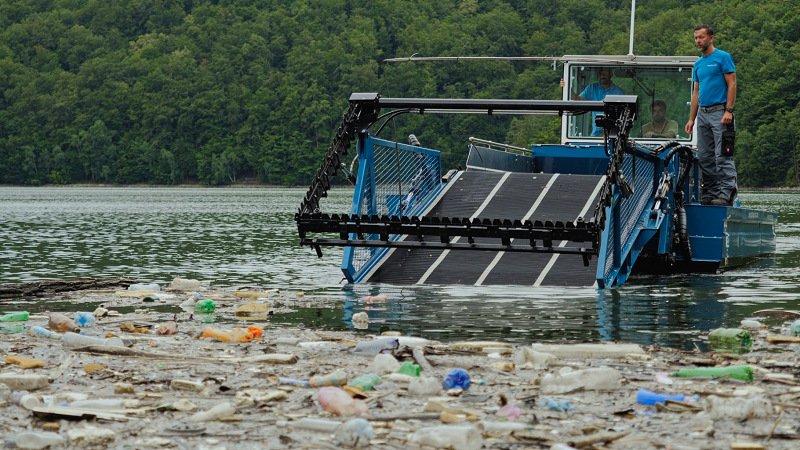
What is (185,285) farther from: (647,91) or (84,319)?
(647,91)

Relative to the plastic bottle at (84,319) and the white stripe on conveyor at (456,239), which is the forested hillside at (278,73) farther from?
the plastic bottle at (84,319)

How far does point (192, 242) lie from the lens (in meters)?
25.6

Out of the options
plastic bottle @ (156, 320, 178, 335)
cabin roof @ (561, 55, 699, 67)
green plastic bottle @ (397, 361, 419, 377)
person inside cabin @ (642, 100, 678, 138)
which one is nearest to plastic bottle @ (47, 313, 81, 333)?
plastic bottle @ (156, 320, 178, 335)

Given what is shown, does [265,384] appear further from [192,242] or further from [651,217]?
[192,242]

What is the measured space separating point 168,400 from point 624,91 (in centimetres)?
1299

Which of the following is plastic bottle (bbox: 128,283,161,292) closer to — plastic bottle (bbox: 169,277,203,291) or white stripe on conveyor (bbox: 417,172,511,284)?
plastic bottle (bbox: 169,277,203,291)

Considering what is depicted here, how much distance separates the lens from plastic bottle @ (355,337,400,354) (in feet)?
26.0

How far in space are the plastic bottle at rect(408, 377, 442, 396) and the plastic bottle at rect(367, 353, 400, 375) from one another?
26.2 inches

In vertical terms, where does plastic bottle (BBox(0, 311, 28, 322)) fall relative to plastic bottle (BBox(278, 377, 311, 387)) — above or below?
below

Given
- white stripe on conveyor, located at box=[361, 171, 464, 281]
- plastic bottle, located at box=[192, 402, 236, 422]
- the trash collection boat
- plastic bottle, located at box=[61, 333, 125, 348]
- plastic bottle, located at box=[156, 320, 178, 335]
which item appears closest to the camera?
plastic bottle, located at box=[192, 402, 236, 422]

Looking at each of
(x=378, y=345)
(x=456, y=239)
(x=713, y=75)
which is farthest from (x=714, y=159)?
(x=378, y=345)

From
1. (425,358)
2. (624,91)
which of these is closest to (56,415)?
(425,358)

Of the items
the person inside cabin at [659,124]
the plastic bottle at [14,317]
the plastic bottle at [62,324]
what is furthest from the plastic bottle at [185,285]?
the person inside cabin at [659,124]

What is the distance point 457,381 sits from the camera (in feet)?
21.3
